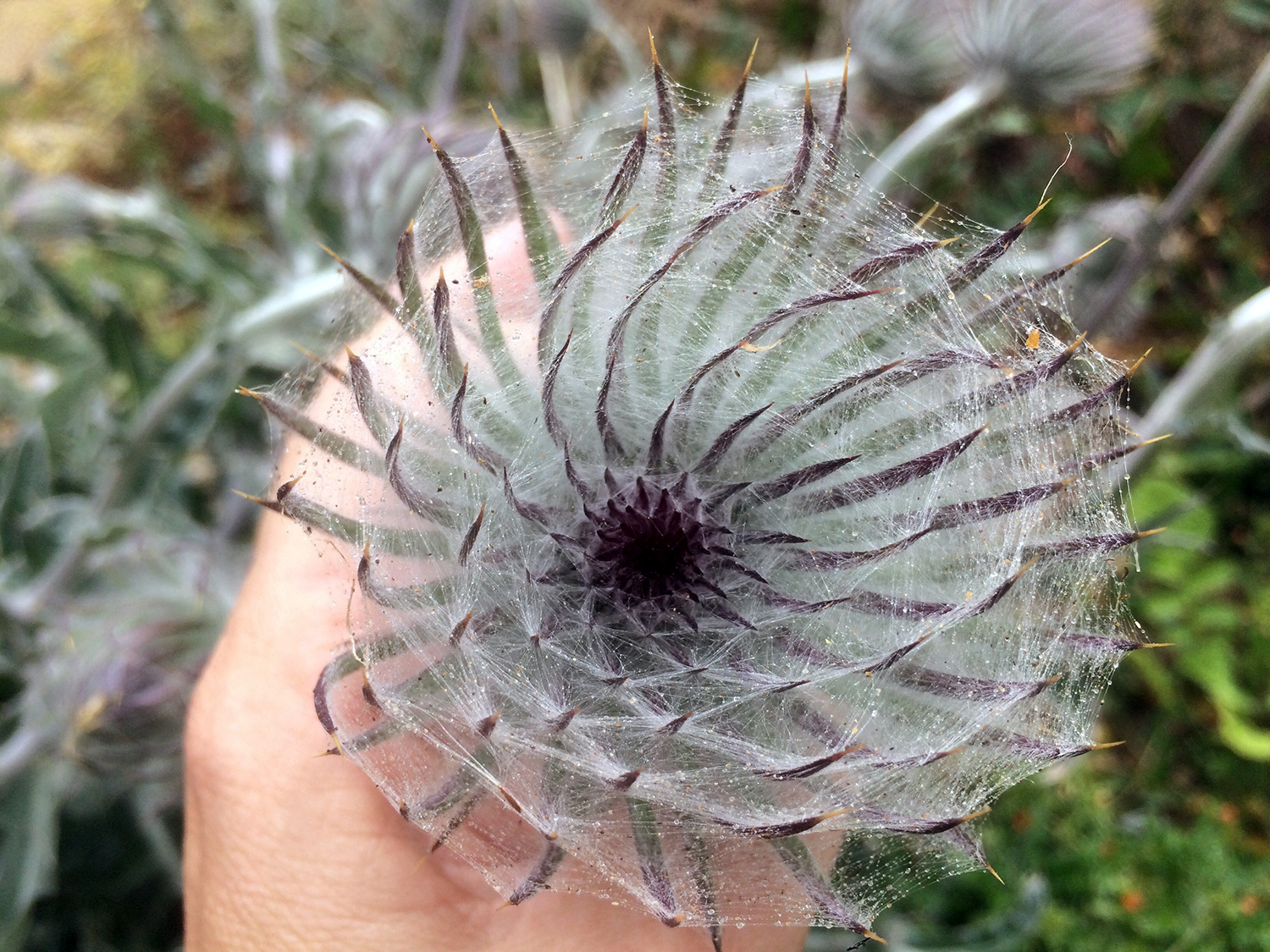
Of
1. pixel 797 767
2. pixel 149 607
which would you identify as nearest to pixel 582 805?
pixel 797 767

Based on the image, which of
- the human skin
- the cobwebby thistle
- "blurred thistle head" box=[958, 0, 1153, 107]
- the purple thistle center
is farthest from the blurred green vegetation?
the purple thistle center

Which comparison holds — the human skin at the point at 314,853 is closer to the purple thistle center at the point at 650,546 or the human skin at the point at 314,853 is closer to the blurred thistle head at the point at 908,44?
the purple thistle center at the point at 650,546

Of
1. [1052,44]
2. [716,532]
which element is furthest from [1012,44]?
[716,532]

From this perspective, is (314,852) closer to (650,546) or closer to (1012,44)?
(650,546)

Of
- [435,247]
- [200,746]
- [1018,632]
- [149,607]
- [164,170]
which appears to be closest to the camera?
[1018,632]

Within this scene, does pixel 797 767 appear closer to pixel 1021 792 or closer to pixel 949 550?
pixel 949 550
